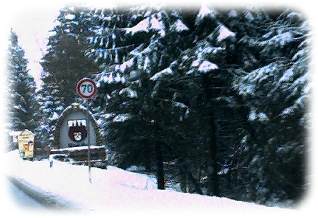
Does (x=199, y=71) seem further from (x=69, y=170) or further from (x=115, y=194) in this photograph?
(x=69, y=170)

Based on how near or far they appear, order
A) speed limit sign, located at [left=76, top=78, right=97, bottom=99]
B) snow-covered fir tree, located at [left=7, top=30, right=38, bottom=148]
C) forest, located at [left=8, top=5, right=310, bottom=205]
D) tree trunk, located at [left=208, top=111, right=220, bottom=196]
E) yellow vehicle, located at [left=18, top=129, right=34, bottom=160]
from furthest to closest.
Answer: snow-covered fir tree, located at [left=7, top=30, right=38, bottom=148], yellow vehicle, located at [left=18, top=129, right=34, bottom=160], tree trunk, located at [left=208, top=111, right=220, bottom=196], forest, located at [left=8, top=5, right=310, bottom=205], speed limit sign, located at [left=76, top=78, right=97, bottom=99]

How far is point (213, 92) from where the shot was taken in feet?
59.6

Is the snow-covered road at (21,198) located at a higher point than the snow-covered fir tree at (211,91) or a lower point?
lower

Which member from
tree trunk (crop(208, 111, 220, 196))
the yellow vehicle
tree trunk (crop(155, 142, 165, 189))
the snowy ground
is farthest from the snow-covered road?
the yellow vehicle

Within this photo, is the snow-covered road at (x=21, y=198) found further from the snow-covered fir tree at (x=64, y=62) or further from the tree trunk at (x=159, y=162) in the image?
the snow-covered fir tree at (x=64, y=62)

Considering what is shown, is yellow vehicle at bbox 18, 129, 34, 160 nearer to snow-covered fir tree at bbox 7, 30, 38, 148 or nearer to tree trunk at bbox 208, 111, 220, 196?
tree trunk at bbox 208, 111, 220, 196

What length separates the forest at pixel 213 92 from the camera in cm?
1564

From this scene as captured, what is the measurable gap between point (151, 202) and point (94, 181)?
15.0 feet

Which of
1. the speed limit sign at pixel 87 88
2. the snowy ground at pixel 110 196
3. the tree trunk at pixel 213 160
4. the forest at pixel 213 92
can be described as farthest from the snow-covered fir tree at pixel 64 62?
the speed limit sign at pixel 87 88

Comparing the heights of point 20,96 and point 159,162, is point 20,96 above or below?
above

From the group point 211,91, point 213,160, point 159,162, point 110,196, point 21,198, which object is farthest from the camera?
point 159,162

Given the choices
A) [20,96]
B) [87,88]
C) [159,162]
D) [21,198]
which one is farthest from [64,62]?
[21,198]

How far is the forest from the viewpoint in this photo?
15.6 m

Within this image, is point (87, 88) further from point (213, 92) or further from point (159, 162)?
point (159, 162)
